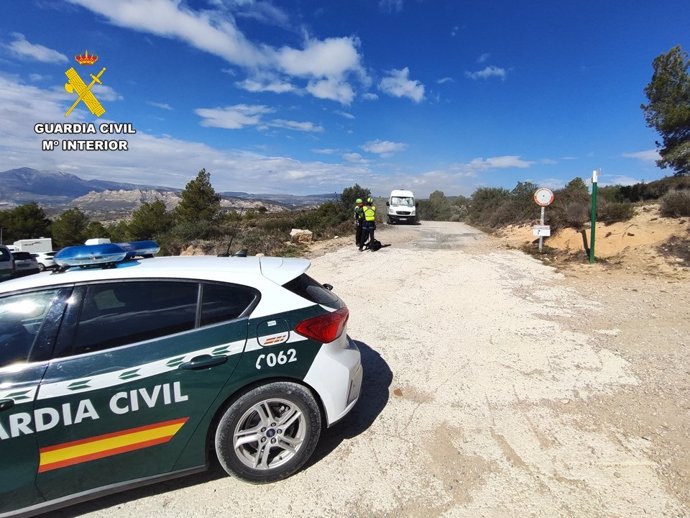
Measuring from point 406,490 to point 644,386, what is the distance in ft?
9.84

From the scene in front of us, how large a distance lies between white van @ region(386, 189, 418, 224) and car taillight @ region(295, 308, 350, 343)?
2270 cm

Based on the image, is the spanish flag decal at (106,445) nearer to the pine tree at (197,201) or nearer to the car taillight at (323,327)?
the car taillight at (323,327)

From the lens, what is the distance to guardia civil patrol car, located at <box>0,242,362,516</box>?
2037 mm

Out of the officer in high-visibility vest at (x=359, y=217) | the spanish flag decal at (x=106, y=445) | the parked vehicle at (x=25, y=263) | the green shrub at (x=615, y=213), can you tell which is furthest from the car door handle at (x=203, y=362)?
the parked vehicle at (x=25, y=263)

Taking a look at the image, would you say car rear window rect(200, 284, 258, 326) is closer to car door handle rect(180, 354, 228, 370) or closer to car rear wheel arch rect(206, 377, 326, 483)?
car door handle rect(180, 354, 228, 370)

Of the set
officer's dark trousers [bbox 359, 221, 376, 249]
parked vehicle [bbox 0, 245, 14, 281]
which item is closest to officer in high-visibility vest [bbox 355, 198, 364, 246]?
officer's dark trousers [bbox 359, 221, 376, 249]

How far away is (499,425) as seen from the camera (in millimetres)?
3145

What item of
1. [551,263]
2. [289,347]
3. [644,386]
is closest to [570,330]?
[644,386]

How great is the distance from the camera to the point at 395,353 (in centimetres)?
465

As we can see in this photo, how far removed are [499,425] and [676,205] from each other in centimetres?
1145

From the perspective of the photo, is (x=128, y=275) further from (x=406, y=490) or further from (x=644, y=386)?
(x=644, y=386)

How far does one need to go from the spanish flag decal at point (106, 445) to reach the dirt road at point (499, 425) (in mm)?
489

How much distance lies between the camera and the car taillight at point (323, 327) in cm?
256

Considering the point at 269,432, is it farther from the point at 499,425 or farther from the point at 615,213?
the point at 615,213
